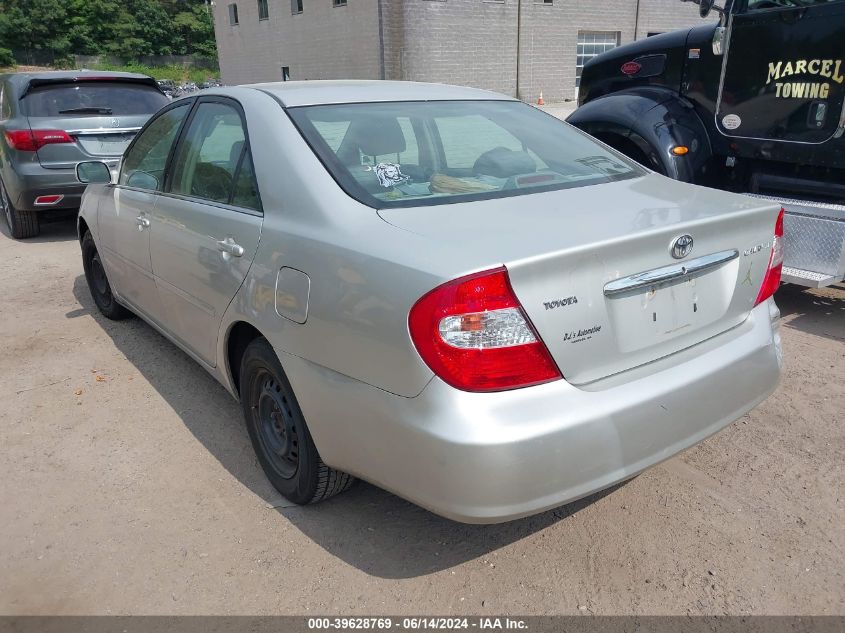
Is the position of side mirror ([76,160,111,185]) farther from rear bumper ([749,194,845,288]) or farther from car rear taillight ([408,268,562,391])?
rear bumper ([749,194,845,288])

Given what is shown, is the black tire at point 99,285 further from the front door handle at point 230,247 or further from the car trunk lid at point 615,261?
the car trunk lid at point 615,261

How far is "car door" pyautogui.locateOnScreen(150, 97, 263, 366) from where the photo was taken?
A: 286cm

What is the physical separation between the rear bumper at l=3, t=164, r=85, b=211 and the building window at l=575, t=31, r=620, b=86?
79.1ft

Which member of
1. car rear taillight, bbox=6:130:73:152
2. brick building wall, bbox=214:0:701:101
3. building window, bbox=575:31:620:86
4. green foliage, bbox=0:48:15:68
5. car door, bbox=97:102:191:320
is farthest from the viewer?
green foliage, bbox=0:48:15:68

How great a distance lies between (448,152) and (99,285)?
326cm

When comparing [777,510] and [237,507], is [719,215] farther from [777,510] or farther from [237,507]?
[237,507]

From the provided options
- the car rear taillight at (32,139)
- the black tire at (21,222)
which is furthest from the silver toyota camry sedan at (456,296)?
the black tire at (21,222)

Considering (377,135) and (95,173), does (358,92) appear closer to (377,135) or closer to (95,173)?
(377,135)

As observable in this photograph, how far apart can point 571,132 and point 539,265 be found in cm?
172

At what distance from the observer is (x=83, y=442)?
11.4ft

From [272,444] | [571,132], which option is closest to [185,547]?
[272,444]

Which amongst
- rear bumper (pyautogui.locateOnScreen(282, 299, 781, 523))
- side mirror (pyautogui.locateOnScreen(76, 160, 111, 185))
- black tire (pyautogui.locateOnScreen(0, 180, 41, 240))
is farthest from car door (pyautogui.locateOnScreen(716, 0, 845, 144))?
black tire (pyautogui.locateOnScreen(0, 180, 41, 240))

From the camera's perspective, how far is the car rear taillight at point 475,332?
1.96 metres

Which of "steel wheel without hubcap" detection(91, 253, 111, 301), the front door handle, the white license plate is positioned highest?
the front door handle
